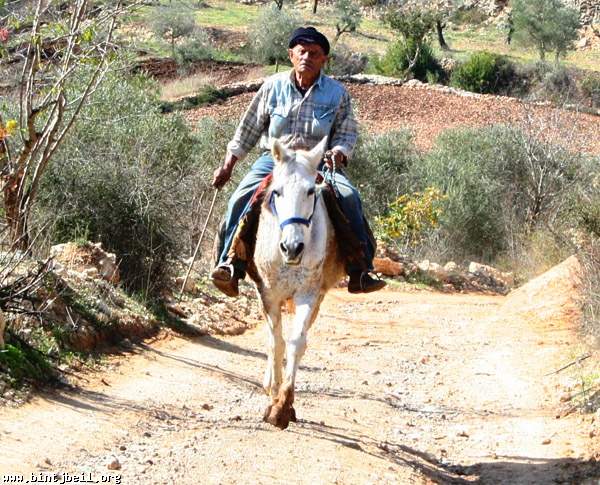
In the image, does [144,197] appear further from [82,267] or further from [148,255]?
[82,267]

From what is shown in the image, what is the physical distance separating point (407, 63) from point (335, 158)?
44141mm

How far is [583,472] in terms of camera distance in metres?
7.59

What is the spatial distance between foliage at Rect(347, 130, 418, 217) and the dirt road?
41.3 ft

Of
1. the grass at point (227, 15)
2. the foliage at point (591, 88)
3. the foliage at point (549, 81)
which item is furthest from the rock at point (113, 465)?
the grass at point (227, 15)

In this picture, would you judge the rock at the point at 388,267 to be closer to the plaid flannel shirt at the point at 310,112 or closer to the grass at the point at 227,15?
the plaid flannel shirt at the point at 310,112

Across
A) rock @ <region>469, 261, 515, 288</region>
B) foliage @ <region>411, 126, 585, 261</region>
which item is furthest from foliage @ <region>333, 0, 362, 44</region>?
rock @ <region>469, 261, 515, 288</region>

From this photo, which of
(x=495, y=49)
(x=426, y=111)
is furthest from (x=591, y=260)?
(x=495, y=49)

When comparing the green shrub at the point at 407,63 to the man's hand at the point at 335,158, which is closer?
the man's hand at the point at 335,158

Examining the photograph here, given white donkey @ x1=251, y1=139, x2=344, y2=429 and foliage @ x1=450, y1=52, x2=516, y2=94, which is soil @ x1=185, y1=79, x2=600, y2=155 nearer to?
foliage @ x1=450, y1=52, x2=516, y2=94

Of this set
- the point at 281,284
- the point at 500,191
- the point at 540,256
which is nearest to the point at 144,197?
the point at 281,284

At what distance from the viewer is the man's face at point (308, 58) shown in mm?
8578

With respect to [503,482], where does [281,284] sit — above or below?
above

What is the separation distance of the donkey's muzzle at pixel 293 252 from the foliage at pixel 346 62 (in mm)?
43462

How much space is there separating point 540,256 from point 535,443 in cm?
1249
